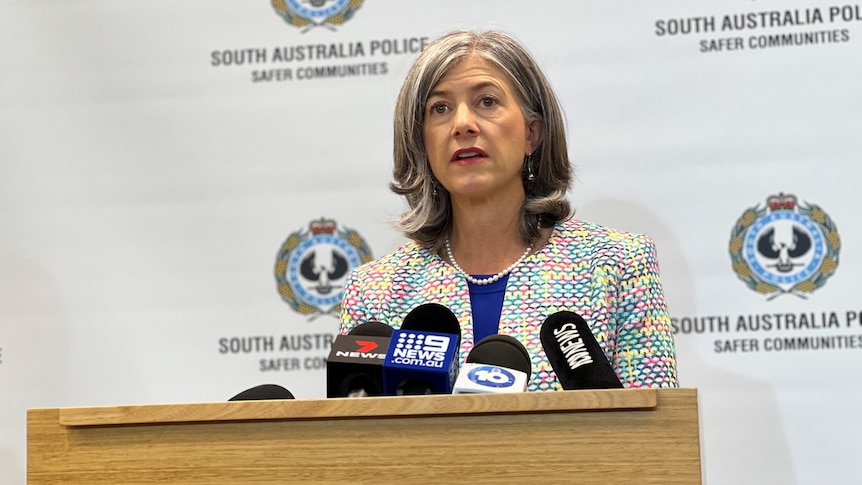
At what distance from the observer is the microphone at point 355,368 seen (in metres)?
1.61

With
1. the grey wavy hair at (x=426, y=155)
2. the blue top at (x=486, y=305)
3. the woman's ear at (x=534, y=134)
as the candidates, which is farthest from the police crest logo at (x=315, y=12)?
the blue top at (x=486, y=305)

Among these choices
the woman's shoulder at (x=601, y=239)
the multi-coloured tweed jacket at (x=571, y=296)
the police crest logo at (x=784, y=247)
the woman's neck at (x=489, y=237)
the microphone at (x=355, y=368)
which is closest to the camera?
the microphone at (x=355, y=368)

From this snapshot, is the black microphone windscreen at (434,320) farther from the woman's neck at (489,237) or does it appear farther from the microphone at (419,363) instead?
the woman's neck at (489,237)

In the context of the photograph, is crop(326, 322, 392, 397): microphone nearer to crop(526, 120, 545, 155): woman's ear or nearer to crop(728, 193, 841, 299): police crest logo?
crop(526, 120, 545, 155): woman's ear

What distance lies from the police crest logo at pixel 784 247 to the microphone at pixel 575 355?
143 centimetres

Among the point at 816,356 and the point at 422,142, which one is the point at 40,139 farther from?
the point at 816,356

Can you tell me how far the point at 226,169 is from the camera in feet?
10.5

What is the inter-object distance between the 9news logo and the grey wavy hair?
35.5 inches

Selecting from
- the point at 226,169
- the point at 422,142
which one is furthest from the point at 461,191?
the point at 226,169

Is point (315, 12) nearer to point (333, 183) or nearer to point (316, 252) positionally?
point (333, 183)

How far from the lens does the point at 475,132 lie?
7.52 ft

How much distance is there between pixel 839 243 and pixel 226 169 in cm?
179

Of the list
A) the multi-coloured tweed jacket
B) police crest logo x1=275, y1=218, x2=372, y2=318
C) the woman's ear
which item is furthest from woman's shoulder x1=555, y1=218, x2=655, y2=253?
police crest logo x1=275, y1=218, x2=372, y2=318

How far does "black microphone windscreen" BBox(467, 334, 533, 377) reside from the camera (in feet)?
5.08
